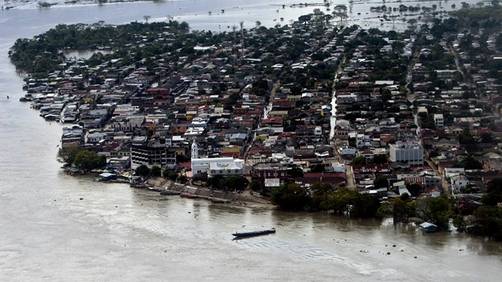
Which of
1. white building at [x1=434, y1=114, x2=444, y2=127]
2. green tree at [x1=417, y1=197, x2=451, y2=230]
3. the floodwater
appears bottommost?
the floodwater

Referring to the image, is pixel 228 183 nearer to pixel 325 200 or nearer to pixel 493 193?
pixel 325 200

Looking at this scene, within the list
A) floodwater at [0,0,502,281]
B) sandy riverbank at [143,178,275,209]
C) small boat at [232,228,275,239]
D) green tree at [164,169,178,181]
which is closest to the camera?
floodwater at [0,0,502,281]

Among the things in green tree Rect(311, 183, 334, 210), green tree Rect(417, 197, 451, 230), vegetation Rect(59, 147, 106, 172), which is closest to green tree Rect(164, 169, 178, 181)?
vegetation Rect(59, 147, 106, 172)

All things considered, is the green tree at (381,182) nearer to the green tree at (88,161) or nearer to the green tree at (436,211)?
the green tree at (436,211)

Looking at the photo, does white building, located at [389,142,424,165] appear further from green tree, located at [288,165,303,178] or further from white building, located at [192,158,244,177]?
white building, located at [192,158,244,177]

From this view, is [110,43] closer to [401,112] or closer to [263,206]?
[401,112]

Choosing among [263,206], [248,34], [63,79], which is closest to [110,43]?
[248,34]

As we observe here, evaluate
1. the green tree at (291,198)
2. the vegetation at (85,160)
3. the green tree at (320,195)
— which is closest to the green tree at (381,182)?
the green tree at (320,195)
